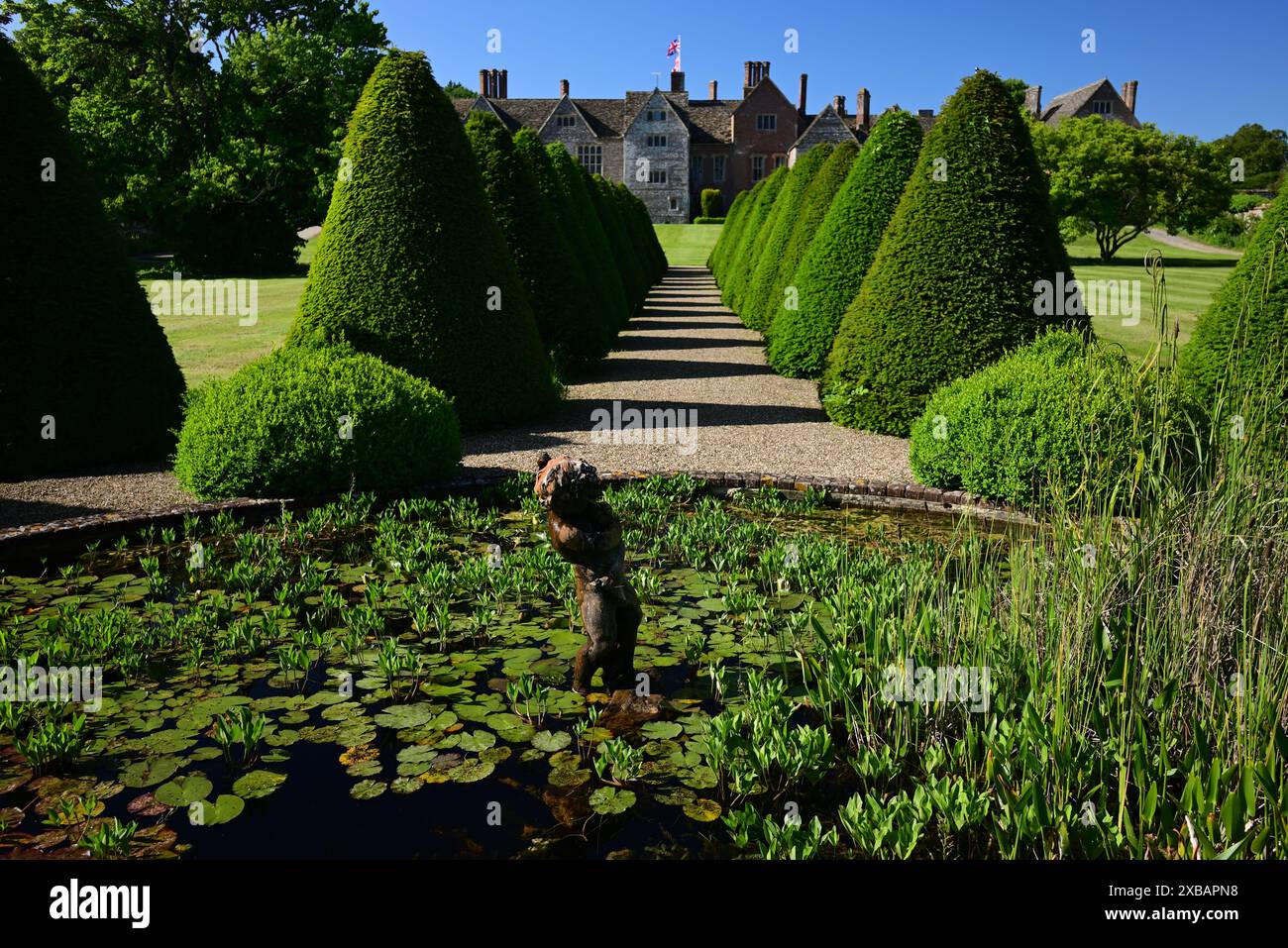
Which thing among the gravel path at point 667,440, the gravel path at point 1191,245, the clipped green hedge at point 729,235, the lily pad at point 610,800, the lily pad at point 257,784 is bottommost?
the lily pad at point 610,800

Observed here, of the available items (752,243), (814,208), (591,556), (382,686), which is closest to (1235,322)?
(591,556)

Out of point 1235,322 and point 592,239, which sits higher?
point 592,239

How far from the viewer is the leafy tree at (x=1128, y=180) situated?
4003 centimetres

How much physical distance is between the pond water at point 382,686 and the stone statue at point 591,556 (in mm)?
235

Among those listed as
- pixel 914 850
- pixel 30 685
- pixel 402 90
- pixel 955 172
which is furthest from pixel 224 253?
pixel 914 850

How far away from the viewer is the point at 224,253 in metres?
34.2

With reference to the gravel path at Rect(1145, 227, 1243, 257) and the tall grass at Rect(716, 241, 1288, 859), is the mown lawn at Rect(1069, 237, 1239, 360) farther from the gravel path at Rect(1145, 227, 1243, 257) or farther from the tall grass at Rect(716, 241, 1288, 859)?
the tall grass at Rect(716, 241, 1288, 859)

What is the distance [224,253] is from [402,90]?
93.0 feet

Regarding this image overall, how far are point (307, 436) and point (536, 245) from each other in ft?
21.4

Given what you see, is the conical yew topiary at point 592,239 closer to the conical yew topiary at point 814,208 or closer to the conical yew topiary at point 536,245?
the conical yew topiary at point 536,245

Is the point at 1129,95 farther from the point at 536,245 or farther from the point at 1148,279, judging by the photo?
the point at 536,245

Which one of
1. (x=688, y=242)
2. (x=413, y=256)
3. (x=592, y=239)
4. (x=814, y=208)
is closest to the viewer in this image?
(x=413, y=256)

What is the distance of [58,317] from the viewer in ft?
26.5

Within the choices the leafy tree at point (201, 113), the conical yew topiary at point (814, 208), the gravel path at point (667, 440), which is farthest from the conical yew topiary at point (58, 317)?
the leafy tree at point (201, 113)
